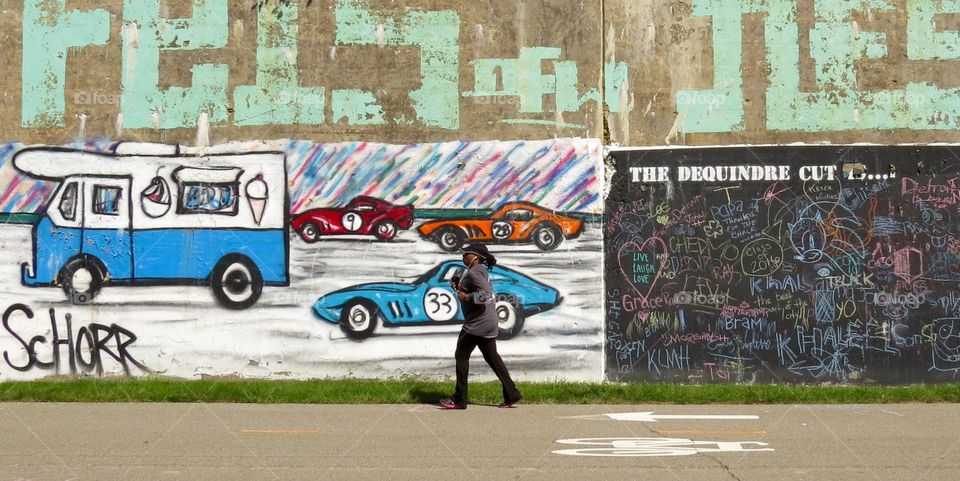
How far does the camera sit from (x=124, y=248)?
456 inches

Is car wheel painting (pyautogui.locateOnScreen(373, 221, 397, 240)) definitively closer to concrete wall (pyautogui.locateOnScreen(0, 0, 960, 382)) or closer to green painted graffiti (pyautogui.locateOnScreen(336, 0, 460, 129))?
concrete wall (pyautogui.locateOnScreen(0, 0, 960, 382))

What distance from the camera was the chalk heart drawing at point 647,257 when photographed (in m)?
11.3

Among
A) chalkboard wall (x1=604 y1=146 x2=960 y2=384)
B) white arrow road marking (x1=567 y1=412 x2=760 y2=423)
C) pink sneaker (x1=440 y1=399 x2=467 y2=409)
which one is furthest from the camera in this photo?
chalkboard wall (x1=604 y1=146 x2=960 y2=384)

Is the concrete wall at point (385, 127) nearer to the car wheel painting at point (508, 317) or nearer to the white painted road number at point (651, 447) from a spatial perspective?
the car wheel painting at point (508, 317)

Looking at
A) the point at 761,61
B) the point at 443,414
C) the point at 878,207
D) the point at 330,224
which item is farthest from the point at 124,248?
the point at 878,207

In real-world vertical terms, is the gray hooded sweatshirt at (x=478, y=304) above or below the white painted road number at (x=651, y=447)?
above

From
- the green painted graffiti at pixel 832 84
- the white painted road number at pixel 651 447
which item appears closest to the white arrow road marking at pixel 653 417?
the white painted road number at pixel 651 447

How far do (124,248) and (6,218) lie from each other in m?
1.48

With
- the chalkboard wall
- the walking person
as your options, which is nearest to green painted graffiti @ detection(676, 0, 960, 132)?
the chalkboard wall

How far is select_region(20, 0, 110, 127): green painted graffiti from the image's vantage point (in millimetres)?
11648

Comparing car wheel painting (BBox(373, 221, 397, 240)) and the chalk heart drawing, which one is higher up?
car wheel painting (BBox(373, 221, 397, 240))

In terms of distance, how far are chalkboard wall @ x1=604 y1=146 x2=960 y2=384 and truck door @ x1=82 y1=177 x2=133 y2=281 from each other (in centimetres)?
593

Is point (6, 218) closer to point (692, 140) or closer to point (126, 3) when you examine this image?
point (126, 3)

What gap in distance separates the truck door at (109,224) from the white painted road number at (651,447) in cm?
635
